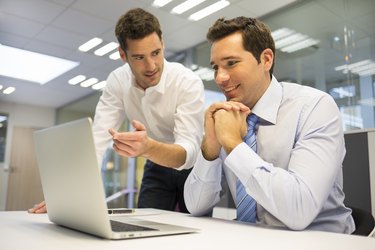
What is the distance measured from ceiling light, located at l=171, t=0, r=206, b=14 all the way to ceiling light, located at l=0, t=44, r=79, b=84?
7.21ft

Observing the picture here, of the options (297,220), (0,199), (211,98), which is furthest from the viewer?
(0,199)

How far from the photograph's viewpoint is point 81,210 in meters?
0.71

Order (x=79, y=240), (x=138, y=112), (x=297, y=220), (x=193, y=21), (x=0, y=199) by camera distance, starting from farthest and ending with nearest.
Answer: (x=0, y=199)
(x=193, y=21)
(x=138, y=112)
(x=297, y=220)
(x=79, y=240)

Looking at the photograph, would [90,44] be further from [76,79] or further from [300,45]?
[300,45]

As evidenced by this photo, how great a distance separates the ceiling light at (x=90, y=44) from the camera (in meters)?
4.52

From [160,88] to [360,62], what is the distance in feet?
7.46

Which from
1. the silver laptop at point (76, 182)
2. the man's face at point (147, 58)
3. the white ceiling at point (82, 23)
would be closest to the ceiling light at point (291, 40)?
the white ceiling at point (82, 23)

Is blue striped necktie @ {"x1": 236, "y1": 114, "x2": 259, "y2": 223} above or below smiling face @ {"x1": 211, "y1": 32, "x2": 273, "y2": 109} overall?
below

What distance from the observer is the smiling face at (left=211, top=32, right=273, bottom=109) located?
1262 mm

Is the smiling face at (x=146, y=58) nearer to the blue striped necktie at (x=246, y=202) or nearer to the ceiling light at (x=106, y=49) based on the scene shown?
the blue striped necktie at (x=246, y=202)

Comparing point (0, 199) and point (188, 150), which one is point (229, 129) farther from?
point (0, 199)

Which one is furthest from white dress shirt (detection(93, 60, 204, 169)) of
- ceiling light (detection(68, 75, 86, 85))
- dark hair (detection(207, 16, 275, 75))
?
ceiling light (detection(68, 75, 86, 85))

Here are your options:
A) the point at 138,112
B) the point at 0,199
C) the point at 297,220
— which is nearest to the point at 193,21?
the point at 138,112

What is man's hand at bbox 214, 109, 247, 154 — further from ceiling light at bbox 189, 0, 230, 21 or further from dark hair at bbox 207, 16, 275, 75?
ceiling light at bbox 189, 0, 230, 21
